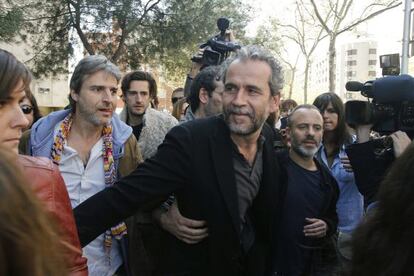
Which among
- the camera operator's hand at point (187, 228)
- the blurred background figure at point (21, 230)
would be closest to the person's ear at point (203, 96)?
the camera operator's hand at point (187, 228)

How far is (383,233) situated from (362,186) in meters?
1.38

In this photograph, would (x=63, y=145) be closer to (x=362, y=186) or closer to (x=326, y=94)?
(x=362, y=186)

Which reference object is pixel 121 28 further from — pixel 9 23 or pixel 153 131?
pixel 153 131

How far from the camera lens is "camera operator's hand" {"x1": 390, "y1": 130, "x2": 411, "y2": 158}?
248 centimetres

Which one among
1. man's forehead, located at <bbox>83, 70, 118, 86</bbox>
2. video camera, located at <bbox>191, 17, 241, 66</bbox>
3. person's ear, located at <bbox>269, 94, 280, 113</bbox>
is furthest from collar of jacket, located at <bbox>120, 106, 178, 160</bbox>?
person's ear, located at <bbox>269, 94, 280, 113</bbox>

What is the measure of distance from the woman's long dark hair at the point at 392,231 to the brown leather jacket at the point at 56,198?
92 cm

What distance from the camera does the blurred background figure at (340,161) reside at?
387 cm

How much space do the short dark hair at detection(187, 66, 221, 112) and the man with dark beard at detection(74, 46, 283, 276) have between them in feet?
3.40

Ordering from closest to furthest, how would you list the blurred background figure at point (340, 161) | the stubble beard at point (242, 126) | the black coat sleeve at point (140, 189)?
the black coat sleeve at point (140, 189) < the stubble beard at point (242, 126) < the blurred background figure at point (340, 161)

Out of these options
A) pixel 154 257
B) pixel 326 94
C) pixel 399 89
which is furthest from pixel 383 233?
pixel 326 94

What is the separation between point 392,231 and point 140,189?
4.10 ft

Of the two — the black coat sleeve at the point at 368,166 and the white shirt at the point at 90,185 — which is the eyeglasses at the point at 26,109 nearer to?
the white shirt at the point at 90,185

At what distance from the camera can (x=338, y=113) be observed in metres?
4.39

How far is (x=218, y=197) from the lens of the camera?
231cm
